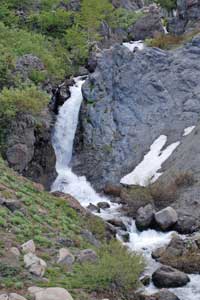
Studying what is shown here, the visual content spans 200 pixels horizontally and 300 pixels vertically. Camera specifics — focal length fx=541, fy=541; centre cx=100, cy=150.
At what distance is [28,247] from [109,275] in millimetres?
3627

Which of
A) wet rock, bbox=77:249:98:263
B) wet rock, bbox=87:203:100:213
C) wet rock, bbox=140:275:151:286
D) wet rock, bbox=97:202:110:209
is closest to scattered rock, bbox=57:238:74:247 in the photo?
wet rock, bbox=77:249:98:263

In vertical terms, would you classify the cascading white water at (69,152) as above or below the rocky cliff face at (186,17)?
below

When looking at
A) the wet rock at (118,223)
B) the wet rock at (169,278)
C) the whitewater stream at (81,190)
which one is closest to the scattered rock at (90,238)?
the whitewater stream at (81,190)

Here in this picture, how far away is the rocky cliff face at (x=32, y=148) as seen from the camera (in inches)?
1527

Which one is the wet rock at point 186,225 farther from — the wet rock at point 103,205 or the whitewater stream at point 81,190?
the wet rock at point 103,205

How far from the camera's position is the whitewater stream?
2594 cm

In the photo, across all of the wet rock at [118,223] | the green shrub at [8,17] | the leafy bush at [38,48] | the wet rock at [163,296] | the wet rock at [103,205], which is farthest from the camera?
the green shrub at [8,17]

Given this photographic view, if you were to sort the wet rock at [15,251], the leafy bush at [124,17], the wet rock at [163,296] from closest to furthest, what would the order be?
the wet rock at [15,251]
the wet rock at [163,296]
the leafy bush at [124,17]

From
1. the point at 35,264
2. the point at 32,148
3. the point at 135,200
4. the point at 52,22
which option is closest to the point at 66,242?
the point at 35,264

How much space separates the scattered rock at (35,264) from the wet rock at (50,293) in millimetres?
1556

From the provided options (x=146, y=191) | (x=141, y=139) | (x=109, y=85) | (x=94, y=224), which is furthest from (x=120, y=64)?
(x=94, y=224)

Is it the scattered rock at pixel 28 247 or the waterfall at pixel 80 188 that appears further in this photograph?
the waterfall at pixel 80 188

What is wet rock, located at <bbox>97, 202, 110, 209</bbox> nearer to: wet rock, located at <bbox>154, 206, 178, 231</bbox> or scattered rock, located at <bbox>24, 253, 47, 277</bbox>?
wet rock, located at <bbox>154, 206, 178, 231</bbox>

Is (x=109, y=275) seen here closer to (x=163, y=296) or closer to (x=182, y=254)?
(x=163, y=296)
